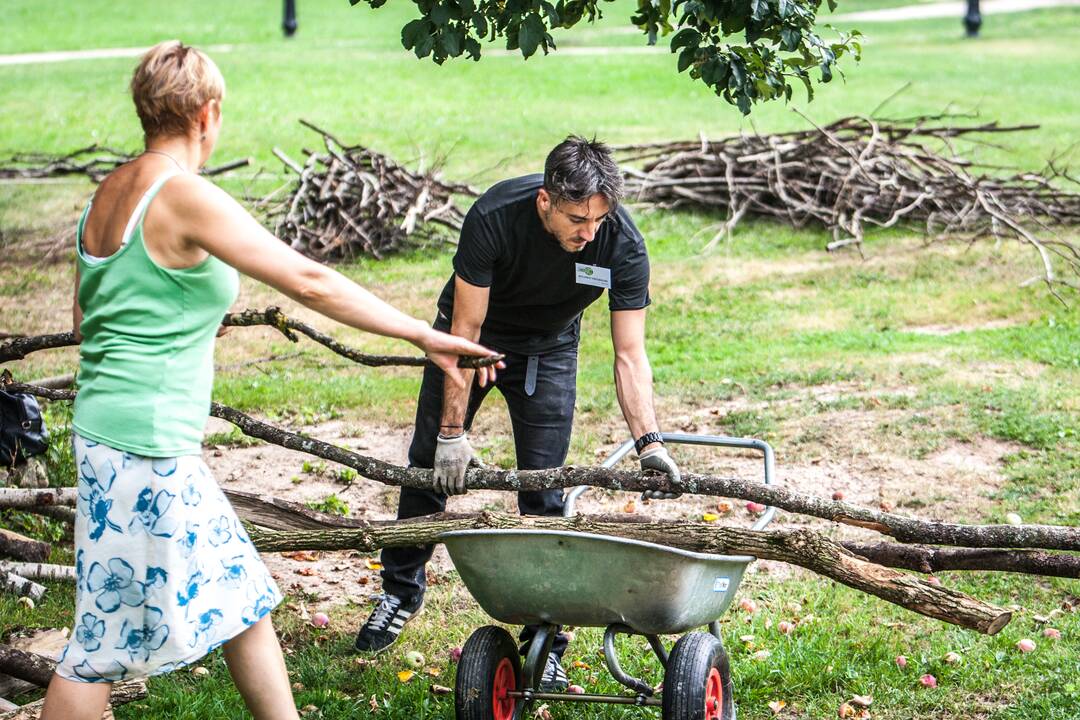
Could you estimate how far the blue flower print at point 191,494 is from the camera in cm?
256

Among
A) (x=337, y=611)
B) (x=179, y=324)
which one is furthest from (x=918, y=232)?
(x=179, y=324)

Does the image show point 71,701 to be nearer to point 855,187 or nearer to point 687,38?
point 687,38

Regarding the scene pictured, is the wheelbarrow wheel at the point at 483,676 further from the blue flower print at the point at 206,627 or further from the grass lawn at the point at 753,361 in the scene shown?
the blue flower print at the point at 206,627

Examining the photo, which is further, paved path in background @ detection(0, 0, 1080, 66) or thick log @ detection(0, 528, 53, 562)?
paved path in background @ detection(0, 0, 1080, 66)

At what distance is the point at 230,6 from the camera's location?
30266 millimetres

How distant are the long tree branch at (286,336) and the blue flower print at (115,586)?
2.61 ft

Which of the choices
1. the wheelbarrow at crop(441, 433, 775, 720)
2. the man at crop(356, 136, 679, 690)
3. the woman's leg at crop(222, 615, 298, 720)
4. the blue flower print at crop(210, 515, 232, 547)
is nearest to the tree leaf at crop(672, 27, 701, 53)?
the man at crop(356, 136, 679, 690)

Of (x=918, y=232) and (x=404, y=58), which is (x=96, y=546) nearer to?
(x=918, y=232)

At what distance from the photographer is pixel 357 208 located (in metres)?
10.1

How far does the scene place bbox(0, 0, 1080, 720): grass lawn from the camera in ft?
12.6

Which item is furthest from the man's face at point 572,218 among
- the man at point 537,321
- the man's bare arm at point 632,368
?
the man's bare arm at point 632,368

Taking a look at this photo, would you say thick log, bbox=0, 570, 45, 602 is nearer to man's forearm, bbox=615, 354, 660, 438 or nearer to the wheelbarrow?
the wheelbarrow

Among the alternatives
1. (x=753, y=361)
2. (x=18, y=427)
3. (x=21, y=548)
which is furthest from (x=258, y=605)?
(x=753, y=361)

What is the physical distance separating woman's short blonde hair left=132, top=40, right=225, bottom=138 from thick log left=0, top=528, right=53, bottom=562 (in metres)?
2.45
